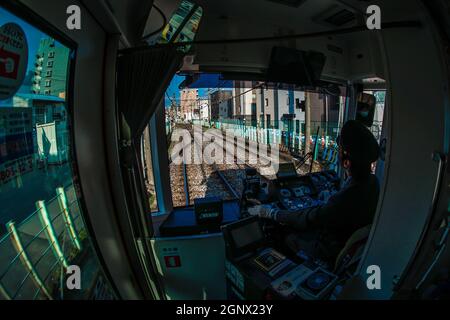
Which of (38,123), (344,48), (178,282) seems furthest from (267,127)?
(38,123)

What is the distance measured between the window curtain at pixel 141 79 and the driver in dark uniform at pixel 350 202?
4.58 feet

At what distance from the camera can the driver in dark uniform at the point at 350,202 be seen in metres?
1.61

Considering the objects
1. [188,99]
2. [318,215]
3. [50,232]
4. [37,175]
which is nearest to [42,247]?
[50,232]

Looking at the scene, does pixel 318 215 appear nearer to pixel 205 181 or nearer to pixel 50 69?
pixel 50 69

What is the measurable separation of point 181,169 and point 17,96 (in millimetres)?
5616

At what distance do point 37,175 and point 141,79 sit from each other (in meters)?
0.88

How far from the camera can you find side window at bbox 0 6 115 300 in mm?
785

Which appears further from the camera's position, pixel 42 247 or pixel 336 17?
pixel 336 17

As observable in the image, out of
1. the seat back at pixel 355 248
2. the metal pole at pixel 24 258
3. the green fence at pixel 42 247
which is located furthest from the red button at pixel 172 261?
the seat back at pixel 355 248

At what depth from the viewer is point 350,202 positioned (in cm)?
161

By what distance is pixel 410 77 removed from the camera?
1144 millimetres

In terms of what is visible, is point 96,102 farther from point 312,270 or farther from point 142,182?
point 312,270

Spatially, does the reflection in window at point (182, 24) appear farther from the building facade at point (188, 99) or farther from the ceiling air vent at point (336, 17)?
the ceiling air vent at point (336, 17)

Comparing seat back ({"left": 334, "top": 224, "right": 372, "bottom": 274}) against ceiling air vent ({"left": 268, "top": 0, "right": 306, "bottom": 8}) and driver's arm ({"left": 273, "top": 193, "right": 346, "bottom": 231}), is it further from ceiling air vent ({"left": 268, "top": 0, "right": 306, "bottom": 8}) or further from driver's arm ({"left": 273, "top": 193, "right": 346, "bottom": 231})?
ceiling air vent ({"left": 268, "top": 0, "right": 306, "bottom": 8})
